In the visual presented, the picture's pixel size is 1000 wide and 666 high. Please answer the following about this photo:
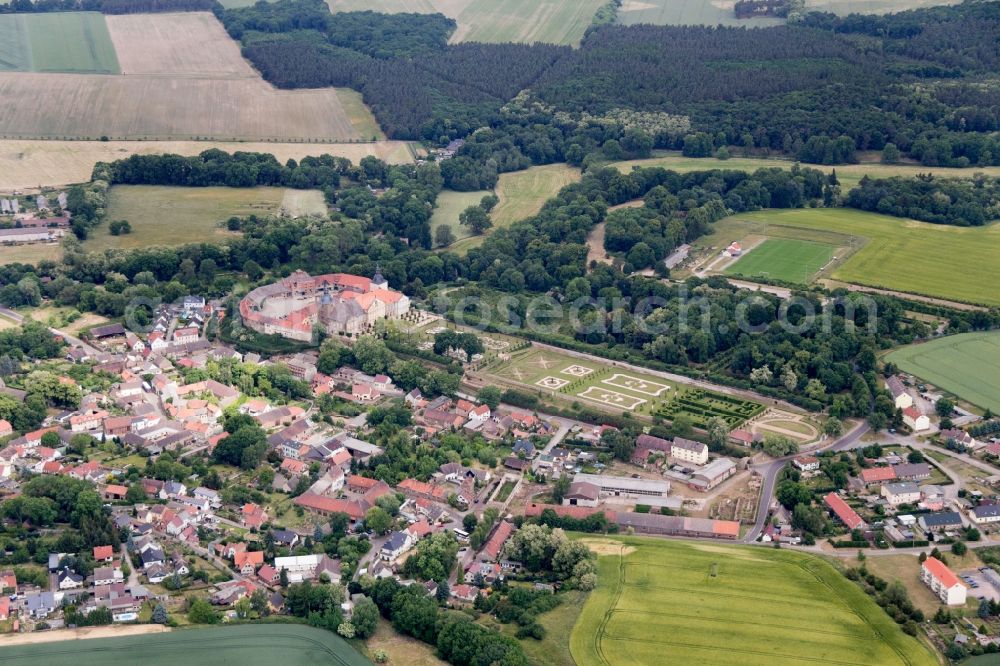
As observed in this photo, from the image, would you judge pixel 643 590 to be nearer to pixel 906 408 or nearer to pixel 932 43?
pixel 906 408

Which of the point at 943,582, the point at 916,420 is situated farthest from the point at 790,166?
the point at 943,582

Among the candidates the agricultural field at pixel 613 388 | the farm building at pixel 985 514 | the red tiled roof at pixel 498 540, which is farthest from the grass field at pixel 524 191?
the farm building at pixel 985 514

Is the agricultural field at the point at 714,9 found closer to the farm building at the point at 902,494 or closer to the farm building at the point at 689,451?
the farm building at the point at 689,451

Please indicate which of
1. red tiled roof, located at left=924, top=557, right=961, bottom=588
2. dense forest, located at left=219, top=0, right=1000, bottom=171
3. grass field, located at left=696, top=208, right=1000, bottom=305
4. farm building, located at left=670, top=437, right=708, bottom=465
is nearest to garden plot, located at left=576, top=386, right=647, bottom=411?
farm building, located at left=670, top=437, right=708, bottom=465

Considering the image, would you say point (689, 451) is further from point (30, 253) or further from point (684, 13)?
point (684, 13)

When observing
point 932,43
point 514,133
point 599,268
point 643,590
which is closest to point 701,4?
point 932,43

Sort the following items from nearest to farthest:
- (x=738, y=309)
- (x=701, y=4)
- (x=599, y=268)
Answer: (x=738, y=309) → (x=599, y=268) → (x=701, y=4)
